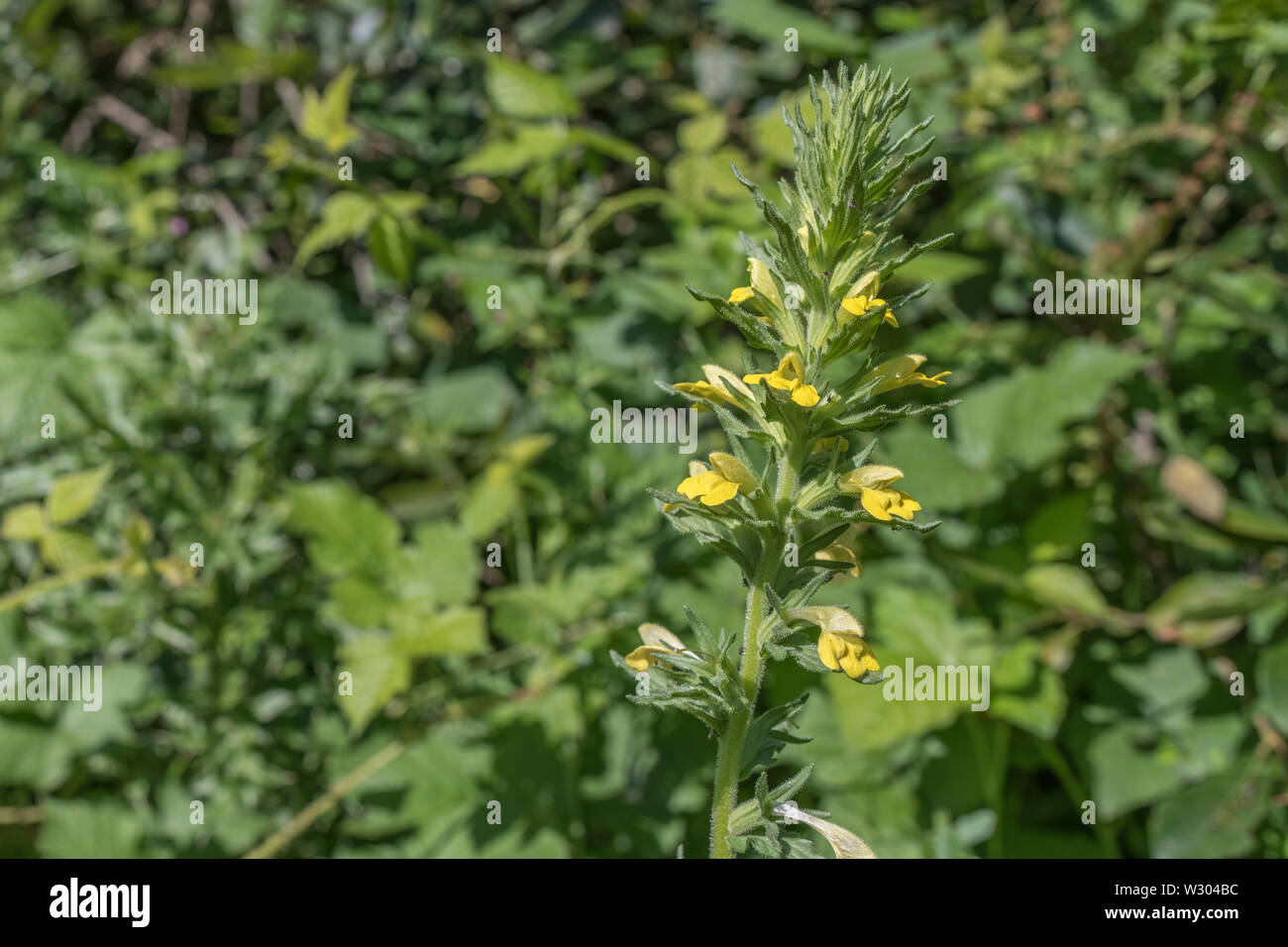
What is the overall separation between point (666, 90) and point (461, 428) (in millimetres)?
1203

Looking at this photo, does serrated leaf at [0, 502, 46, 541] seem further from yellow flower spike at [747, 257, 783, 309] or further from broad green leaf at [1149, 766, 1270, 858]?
broad green leaf at [1149, 766, 1270, 858]

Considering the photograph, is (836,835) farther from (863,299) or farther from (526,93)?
(526,93)

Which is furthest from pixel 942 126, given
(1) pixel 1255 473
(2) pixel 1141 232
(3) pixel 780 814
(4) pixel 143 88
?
(4) pixel 143 88

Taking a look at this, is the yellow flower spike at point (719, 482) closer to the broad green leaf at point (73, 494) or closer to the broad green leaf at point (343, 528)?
the broad green leaf at point (343, 528)

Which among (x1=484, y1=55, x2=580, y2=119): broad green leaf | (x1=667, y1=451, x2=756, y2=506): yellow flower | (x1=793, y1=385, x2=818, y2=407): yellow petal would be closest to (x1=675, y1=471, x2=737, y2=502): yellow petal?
(x1=667, y1=451, x2=756, y2=506): yellow flower

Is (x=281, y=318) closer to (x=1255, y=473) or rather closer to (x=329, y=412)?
(x=329, y=412)

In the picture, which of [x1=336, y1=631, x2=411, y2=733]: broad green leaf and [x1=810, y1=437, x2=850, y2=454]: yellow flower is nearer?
[x1=810, y1=437, x2=850, y2=454]: yellow flower

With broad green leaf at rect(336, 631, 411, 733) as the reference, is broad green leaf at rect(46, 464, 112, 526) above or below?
above

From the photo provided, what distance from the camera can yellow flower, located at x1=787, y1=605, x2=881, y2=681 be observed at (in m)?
0.87

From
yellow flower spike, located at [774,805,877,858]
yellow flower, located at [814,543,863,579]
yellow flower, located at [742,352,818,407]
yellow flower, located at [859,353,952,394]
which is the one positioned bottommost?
yellow flower spike, located at [774,805,877,858]

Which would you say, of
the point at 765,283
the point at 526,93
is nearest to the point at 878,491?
the point at 765,283

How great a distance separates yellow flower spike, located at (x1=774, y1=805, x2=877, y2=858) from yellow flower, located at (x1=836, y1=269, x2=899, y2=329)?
1.55 ft

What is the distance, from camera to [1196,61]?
2.33 metres

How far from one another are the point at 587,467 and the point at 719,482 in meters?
1.25
